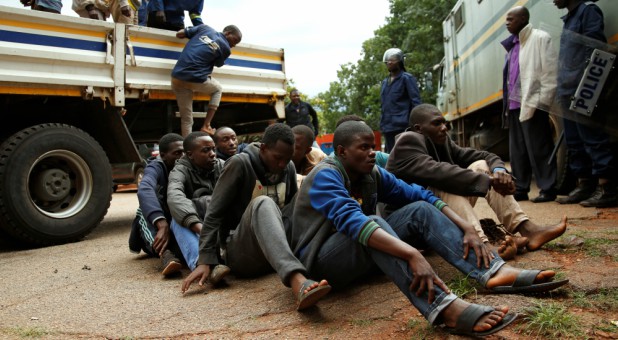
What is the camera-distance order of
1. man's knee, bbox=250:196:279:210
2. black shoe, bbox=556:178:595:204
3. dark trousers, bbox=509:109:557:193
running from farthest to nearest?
dark trousers, bbox=509:109:557:193 → black shoe, bbox=556:178:595:204 → man's knee, bbox=250:196:279:210

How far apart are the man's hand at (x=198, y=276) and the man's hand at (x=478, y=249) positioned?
1.41m

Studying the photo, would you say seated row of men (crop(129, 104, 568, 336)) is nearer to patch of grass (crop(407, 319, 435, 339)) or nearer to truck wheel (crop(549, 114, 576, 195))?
patch of grass (crop(407, 319, 435, 339))

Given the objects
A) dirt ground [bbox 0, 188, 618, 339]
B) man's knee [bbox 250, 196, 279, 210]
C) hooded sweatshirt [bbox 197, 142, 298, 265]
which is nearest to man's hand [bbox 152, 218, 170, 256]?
dirt ground [bbox 0, 188, 618, 339]

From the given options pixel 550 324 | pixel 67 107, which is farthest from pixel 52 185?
pixel 550 324

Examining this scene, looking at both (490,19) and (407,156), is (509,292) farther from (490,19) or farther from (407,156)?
(490,19)

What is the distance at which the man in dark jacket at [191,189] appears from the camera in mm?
3303

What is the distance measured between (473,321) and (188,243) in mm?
1952

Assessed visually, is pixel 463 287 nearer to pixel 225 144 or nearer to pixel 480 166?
pixel 480 166

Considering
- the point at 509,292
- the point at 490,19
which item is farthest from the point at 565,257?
the point at 490,19

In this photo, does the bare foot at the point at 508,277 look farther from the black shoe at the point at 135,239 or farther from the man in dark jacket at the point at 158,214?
the black shoe at the point at 135,239

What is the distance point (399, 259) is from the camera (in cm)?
207

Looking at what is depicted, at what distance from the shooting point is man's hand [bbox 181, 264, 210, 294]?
2.82m

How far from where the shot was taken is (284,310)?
8.17 feet

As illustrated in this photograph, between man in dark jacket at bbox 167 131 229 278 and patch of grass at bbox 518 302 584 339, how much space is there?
1941 mm
